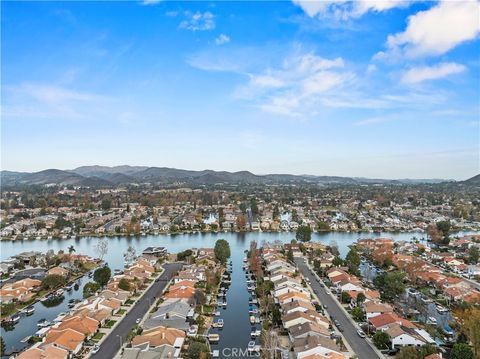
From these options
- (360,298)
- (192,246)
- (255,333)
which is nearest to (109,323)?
(255,333)

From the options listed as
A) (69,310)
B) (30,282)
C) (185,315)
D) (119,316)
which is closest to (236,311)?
(185,315)

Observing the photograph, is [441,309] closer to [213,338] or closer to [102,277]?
[213,338]

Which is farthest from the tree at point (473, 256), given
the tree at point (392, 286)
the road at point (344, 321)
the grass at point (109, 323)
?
the grass at point (109, 323)

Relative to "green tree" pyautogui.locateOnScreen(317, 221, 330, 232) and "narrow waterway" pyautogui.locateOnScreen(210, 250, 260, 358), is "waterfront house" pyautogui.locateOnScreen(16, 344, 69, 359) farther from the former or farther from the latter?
"green tree" pyautogui.locateOnScreen(317, 221, 330, 232)

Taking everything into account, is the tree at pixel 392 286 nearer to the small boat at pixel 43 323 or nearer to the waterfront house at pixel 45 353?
the waterfront house at pixel 45 353

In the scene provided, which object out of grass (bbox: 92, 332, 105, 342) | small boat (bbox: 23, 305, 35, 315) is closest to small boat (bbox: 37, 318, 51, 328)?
small boat (bbox: 23, 305, 35, 315)

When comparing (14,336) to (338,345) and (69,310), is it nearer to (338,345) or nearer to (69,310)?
(69,310)
